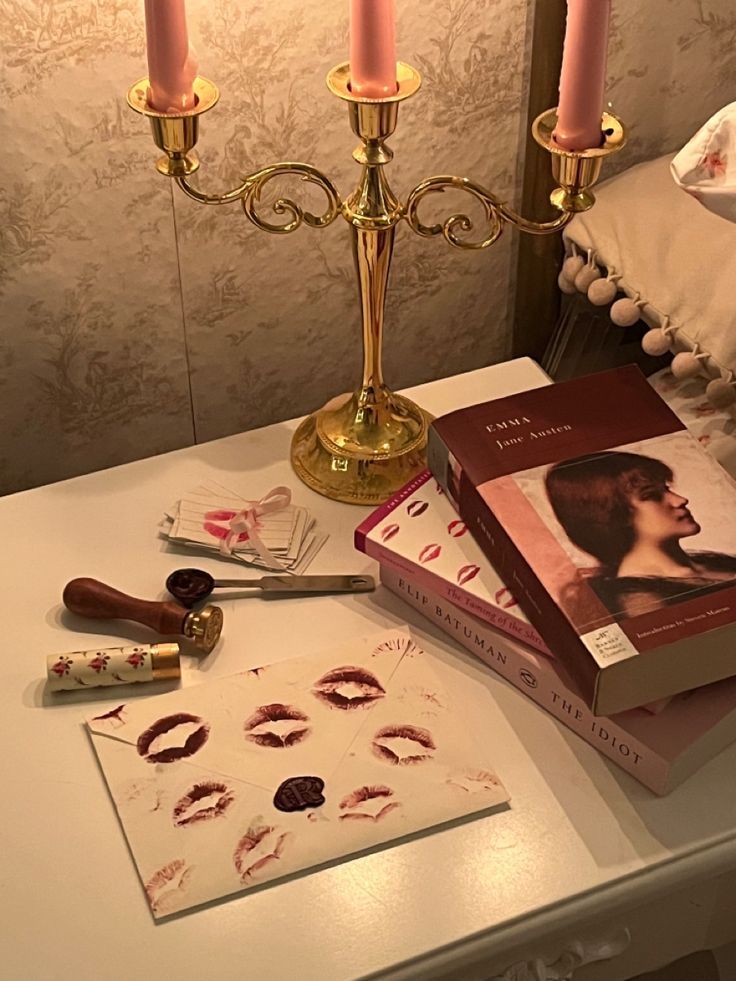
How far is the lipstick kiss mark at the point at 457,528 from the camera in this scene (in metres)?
0.96

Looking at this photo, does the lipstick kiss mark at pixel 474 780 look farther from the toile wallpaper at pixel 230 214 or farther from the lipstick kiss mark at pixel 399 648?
the toile wallpaper at pixel 230 214

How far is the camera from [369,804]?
0.84 metres

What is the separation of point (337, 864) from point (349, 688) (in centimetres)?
14

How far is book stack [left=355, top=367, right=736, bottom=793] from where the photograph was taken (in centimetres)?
82

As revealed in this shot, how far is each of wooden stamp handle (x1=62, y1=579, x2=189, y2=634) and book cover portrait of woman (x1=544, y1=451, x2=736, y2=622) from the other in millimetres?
291

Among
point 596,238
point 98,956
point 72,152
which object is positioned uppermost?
point 72,152

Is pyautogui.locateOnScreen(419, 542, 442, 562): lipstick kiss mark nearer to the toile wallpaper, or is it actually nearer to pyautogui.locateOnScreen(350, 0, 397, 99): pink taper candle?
pyautogui.locateOnScreen(350, 0, 397, 99): pink taper candle

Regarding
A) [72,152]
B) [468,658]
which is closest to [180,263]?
[72,152]

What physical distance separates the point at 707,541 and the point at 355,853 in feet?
1.04

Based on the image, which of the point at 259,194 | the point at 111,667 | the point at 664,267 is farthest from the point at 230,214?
the point at 111,667

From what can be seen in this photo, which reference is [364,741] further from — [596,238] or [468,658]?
[596,238]

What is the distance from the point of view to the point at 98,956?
0.77 meters

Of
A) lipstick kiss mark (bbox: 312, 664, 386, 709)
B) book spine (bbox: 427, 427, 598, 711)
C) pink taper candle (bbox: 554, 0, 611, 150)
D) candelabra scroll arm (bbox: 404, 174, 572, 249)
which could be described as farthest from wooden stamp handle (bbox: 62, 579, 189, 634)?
pink taper candle (bbox: 554, 0, 611, 150)

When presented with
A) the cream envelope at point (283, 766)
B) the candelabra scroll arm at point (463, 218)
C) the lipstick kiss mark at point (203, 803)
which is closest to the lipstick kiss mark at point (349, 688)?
the cream envelope at point (283, 766)
